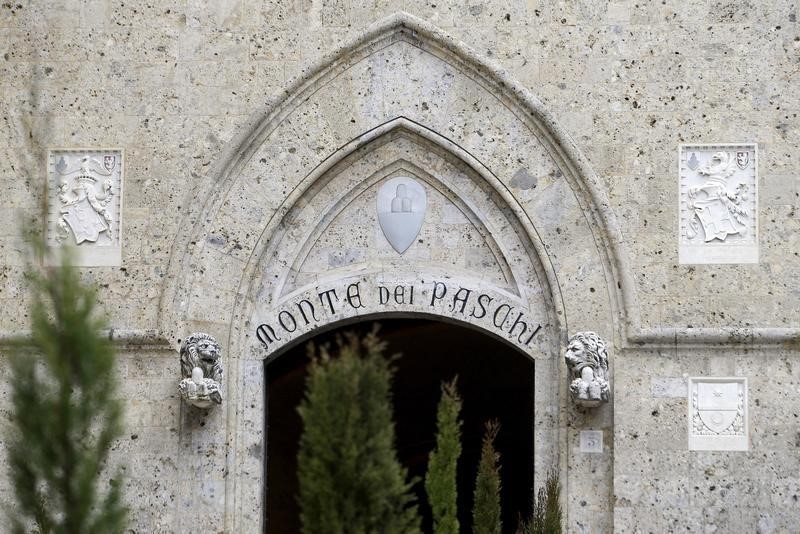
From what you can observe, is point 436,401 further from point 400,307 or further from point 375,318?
point 400,307

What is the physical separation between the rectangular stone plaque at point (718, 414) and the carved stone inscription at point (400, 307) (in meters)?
1.17

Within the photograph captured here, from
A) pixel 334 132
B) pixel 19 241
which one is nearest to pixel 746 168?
pixel 334 132

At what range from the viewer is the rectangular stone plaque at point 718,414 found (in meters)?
12.0

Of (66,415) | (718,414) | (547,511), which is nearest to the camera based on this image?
(66,415)

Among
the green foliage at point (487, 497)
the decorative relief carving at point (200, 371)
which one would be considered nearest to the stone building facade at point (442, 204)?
the decorative relief carving at point (200, 371)

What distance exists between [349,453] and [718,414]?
4.69 metres

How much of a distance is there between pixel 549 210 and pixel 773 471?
7.36 feet

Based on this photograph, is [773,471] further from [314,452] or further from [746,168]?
[314,452]

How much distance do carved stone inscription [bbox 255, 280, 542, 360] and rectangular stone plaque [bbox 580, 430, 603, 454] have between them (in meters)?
0.71

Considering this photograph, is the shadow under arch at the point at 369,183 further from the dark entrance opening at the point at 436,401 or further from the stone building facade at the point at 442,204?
the dark entrance opening at the point at 436,401

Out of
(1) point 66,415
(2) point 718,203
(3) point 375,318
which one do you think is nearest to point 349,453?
(1) point 66,415

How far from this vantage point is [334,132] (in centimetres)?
1262

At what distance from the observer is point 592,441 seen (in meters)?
12.2

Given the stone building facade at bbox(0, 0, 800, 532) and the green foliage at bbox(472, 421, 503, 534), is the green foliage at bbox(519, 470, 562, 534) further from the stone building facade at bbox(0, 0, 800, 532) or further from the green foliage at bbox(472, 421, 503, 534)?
the green foliage at bbox(472, 421, 503, 534)
